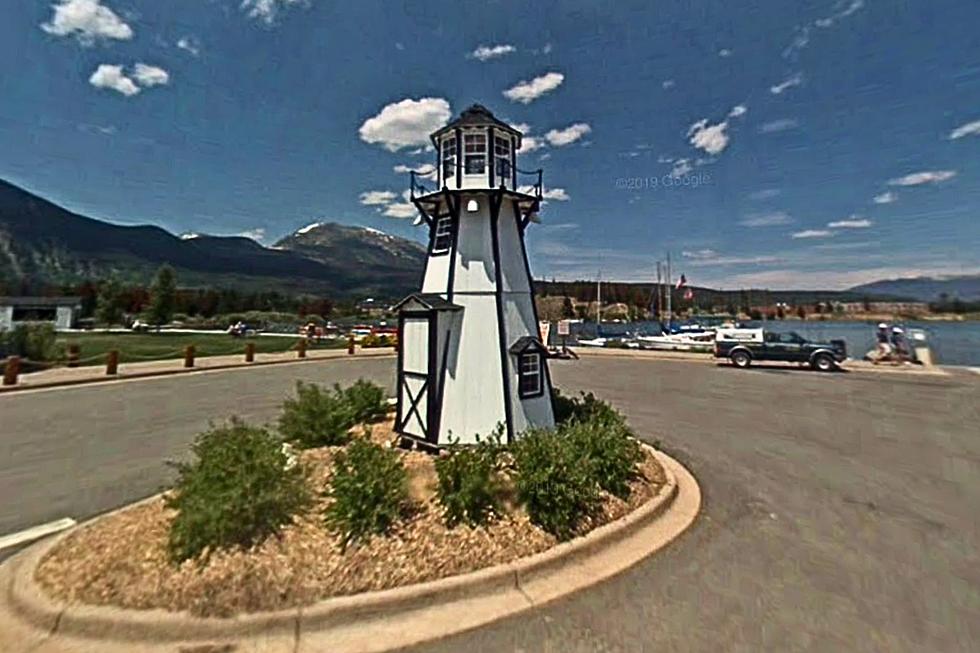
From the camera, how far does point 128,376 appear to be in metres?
17.6

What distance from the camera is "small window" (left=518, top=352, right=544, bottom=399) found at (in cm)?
755

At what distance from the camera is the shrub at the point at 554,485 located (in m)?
4.75

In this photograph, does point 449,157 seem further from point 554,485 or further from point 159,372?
point 159,372

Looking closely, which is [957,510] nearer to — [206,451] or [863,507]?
[863,507]

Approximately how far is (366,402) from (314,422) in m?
1.65

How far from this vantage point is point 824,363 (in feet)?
68.0

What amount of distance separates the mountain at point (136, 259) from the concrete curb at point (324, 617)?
304ft

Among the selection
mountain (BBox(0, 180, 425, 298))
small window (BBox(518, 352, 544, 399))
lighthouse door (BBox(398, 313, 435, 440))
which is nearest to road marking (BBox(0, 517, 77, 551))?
lighthouse door (BBox(398, 313, 435, 440))

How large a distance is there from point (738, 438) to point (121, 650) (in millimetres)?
9858

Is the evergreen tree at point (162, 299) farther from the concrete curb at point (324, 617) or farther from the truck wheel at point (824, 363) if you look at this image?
the truck wheel at point (824, 363)

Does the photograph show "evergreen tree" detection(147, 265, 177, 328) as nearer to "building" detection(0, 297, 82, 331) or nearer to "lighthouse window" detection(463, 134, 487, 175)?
"building" detection(0, 297, 82, 331)

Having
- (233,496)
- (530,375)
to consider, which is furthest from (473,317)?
(233,496)

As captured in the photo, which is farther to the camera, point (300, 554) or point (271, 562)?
point (300, 554)

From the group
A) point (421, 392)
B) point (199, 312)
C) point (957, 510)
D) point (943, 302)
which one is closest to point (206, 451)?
point (421, 392)
